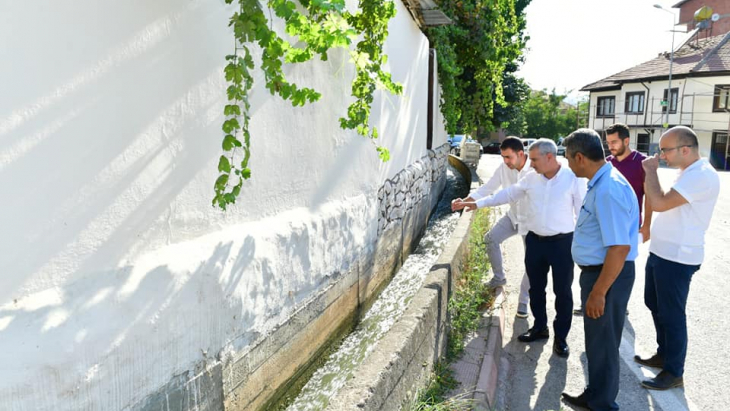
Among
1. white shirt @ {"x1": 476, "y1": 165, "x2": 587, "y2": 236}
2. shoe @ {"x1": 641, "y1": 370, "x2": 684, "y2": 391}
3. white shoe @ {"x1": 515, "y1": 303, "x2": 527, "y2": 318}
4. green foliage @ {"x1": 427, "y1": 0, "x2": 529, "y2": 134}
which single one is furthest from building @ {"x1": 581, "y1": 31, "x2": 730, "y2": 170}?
shoe @ {"x1": 641, "y1": 370, "x2": 684, "y2": 391}

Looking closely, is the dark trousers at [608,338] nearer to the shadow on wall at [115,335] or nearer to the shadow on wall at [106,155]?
the shadow on wall at [115,335]

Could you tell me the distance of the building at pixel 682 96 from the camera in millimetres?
30000

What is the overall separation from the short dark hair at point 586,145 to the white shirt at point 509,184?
136cm

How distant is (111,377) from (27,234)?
71 centimetres

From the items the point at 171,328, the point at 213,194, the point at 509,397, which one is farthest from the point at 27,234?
the point at 509,397

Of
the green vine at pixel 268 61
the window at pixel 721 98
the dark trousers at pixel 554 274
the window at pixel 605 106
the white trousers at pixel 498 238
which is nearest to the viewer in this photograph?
the green vine at pixel 268 61

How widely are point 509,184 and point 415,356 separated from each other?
10.8 feet

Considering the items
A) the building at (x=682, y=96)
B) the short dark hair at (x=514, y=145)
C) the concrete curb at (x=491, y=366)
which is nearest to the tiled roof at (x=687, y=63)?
the building at (x=682, y=96)

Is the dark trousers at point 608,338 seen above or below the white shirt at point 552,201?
below

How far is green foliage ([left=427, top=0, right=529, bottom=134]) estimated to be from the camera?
10.8 m

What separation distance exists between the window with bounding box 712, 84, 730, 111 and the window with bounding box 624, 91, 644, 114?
5686mm

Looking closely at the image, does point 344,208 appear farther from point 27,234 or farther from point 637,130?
point 637,130

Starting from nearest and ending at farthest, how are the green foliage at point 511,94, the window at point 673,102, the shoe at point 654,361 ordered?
the shoe at point 654,361 < the green foliage at point 511,94 < the window at point 673,102

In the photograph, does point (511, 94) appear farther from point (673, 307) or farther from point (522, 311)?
point (673, 307)
